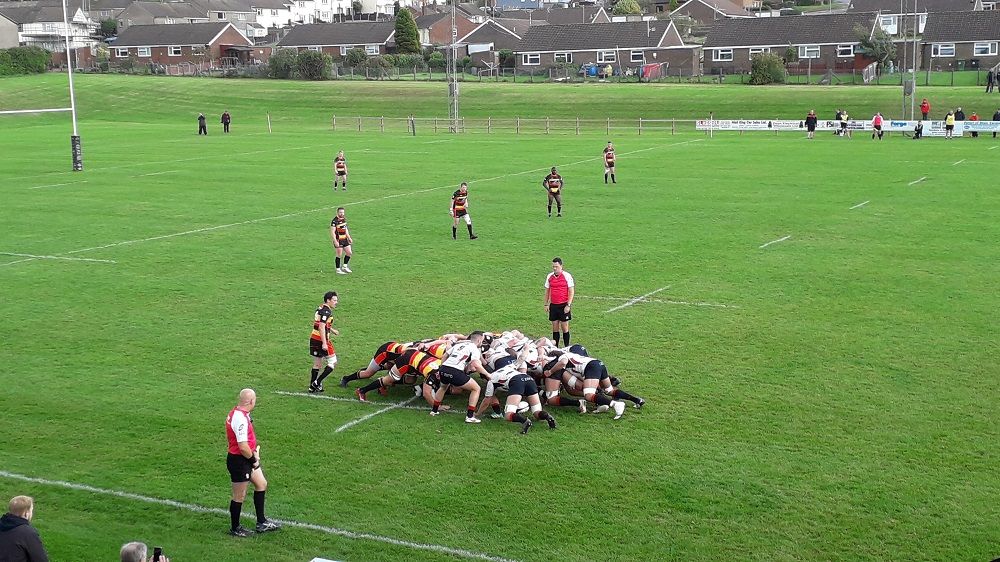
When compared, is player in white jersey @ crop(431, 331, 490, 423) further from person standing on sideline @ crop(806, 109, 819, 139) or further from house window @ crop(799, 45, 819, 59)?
house window @ crop(799, 45, 819, 59)

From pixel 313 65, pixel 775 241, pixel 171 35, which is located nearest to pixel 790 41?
pixel 313 65

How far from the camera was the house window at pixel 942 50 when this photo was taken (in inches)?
3949

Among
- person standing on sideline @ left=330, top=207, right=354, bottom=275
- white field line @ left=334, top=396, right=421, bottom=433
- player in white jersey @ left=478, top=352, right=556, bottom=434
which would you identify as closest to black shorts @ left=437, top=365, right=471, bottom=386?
player in white jersey @ left=478, top=352, right=556, bottom=434

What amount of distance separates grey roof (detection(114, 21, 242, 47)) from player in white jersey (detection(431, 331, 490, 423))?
125487mm

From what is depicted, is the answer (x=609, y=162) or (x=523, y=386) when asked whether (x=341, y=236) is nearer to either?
(x=523, y=386)

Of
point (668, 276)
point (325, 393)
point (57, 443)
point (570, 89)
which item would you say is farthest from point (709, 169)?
point (570, 89)

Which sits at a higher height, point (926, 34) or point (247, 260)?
point (926, 34)

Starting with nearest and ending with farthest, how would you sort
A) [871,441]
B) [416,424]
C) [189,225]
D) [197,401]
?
[871,441]
[416,424]
[197,401]
[189,225]

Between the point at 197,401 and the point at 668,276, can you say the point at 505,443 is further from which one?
the point at 668,276

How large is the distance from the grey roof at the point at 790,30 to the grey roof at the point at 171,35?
63.1 meters

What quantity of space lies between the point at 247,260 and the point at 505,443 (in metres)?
16.1

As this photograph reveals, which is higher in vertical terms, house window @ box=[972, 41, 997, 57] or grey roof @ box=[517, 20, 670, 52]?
grey roof @ box=[517, 20, 670, 52]

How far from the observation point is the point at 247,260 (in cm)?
2928

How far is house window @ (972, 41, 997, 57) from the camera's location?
97.6 m
